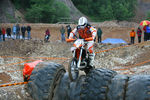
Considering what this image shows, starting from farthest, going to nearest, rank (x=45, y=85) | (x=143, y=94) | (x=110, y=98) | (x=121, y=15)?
(x=121, y=15)
(x=45, y=85)
(x=110, y=98)
(x=143, y=94)

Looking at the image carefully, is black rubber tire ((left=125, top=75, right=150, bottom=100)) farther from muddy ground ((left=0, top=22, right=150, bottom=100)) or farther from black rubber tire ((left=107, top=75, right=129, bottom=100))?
muddy ground ((left=0, top=22, right=150, bottom=100))

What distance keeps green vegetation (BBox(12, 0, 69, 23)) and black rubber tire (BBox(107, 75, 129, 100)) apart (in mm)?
37121

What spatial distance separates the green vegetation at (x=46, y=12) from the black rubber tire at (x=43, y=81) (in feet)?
119

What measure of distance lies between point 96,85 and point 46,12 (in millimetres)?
39519

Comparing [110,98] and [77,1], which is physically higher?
→ [77,1]

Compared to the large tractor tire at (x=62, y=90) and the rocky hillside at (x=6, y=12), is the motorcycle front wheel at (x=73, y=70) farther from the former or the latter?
the rocky hillside at (x=6, y=12)

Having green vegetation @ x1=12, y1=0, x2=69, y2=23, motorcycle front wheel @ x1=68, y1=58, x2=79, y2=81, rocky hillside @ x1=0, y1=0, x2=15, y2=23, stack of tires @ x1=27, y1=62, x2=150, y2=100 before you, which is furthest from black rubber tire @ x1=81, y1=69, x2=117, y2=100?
green vegetation @ x1=12, y1=0, x2=69, y2=23

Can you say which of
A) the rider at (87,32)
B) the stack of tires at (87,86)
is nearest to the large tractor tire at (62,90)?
the stack of tires at (87,86)

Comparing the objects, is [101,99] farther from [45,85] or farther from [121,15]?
[121,15]

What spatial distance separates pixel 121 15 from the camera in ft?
157

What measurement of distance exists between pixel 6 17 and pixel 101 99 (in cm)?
3651

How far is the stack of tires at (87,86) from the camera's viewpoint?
15.4 ft

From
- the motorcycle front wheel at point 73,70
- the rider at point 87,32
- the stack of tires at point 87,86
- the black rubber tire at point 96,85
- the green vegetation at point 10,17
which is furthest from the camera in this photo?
the green vegetation at point 10,17

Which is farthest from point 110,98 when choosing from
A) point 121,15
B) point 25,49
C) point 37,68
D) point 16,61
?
point 121,15
